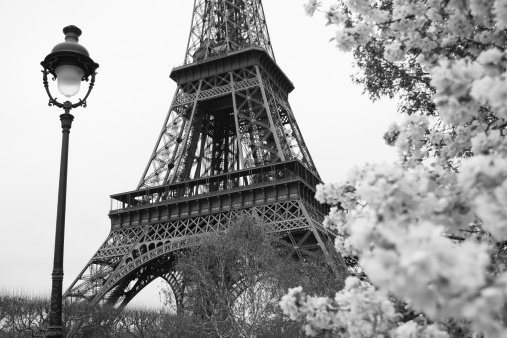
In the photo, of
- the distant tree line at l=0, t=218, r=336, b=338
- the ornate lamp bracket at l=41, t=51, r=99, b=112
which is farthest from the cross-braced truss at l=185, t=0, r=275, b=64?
the ornate lamp bracket at l=41, t=51, r=99, b=112

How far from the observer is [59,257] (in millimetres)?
8461

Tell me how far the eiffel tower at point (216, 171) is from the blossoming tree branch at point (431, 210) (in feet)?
75.3

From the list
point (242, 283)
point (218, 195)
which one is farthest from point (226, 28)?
point (242, 283)

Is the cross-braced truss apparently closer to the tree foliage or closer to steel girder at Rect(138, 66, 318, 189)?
steel girder at Rect(138, 66, 318, 189)

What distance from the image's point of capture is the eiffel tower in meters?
35.2

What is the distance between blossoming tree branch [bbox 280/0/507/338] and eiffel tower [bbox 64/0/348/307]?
22.9 meters

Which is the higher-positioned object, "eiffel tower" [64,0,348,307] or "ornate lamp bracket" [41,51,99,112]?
"eiffel tower" [64,0,348,307]

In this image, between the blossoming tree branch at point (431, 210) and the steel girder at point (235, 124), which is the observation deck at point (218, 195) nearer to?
the steel girder at point (235, 124)

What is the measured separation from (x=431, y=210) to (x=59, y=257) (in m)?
6.51

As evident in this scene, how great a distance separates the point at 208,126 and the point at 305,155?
30.7 feet

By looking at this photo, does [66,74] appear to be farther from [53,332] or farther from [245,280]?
[245,280]

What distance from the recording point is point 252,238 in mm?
25344

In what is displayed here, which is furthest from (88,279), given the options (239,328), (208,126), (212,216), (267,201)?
(239,328)

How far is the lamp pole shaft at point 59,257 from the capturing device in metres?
8.16
